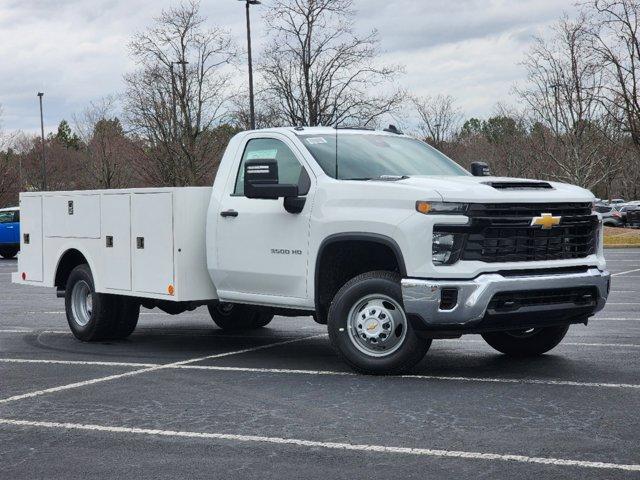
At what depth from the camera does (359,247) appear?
8.63 meters

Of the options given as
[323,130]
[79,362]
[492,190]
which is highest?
[323,130]

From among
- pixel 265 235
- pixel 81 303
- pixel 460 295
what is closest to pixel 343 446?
pixel 460 295

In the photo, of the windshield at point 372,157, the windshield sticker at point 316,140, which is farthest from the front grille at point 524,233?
the windshield sticker at point 316,140

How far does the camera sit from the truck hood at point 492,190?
7828 mm

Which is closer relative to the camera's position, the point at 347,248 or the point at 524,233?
the point at 524,233

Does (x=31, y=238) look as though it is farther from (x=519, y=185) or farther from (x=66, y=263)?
(x=519, y=185)

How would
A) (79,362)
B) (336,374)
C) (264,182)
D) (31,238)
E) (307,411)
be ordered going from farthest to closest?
(31,238) → (79,362) → (264,182) → (336,374) → (307,411)

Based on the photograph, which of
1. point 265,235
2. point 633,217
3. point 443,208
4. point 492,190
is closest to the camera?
point 443,208

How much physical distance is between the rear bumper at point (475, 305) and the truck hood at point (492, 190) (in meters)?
0.60

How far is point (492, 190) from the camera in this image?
794 centimetres

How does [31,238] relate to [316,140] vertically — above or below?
below

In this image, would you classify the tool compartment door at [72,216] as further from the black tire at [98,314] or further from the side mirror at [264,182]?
the side mirror at [264,182]

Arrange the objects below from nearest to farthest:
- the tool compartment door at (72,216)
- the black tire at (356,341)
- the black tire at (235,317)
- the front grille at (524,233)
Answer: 1. the front grille at (524,233)
2. the black tire at (356,341)
3. the tool compartment door at (72,216)
4. the black tire at (235,317)

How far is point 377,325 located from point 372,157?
5.63 feet
